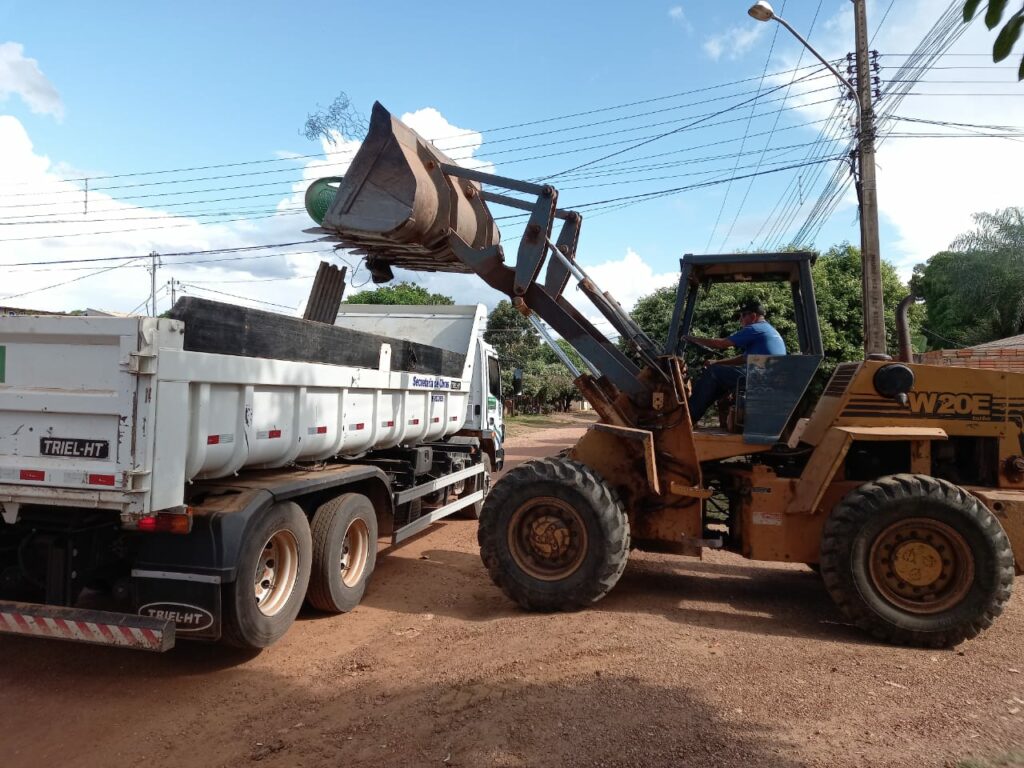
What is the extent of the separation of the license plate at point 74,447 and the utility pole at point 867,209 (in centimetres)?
1038

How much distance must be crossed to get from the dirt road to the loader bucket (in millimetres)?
3114

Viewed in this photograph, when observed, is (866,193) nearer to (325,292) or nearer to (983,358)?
(983,358)

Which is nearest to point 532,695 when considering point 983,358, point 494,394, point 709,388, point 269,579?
point 269,579

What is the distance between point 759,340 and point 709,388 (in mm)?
593

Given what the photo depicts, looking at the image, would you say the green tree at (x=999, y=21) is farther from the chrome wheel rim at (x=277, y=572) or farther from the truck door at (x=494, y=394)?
the truck door at (x=494, y=394)

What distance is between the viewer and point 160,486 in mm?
3734

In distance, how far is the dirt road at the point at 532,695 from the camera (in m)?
3.39

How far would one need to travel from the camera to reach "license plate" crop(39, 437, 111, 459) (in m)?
3.70

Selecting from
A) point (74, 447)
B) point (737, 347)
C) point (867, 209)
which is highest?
point (867, 209)

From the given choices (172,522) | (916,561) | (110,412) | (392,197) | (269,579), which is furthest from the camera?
(392,197)

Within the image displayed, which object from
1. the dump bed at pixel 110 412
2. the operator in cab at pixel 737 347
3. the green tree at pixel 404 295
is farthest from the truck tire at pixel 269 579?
the green tree at pixel 404 295

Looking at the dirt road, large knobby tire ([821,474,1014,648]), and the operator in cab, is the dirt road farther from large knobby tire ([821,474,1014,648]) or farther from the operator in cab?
the operator in cab

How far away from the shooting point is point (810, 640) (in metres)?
4.87

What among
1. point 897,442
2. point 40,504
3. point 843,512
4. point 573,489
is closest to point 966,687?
point 843,512
